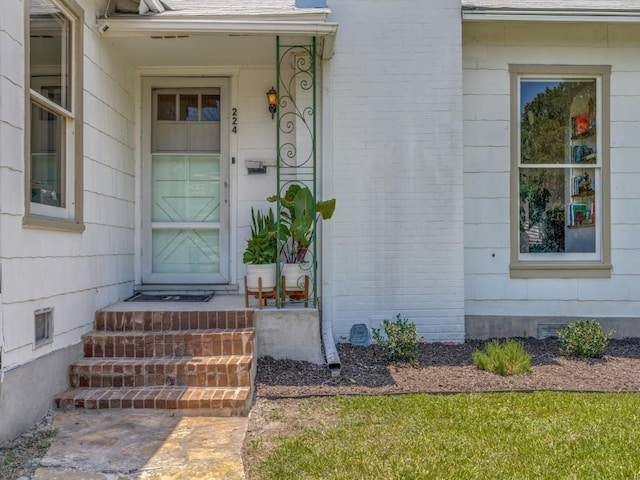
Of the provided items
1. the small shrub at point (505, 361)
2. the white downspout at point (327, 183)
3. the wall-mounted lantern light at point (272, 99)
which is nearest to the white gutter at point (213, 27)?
the white downspout at point (327, 183)

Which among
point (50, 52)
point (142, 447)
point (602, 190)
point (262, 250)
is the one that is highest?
point (50, 52)

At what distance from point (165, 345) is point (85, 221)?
1.16 m

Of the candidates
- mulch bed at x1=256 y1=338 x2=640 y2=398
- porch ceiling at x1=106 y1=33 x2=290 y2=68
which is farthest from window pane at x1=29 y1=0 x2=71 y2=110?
mulch bed at x1=256 y1=338 x2=640 y2=398

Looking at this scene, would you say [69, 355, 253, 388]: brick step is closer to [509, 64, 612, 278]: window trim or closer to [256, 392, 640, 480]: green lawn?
[256, 392, 640, 480]: green lawn

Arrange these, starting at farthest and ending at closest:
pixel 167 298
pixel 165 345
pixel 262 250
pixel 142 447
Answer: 1. pixel 167 298
2. pixel 262 250
3. pixel 165 345
4. pixel 142 447

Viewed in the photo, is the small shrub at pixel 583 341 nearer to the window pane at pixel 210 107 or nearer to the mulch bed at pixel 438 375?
the mulch bed at pixel 438 375

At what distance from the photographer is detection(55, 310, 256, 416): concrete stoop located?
3.91 m

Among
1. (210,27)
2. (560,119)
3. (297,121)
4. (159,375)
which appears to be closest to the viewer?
(159,375)

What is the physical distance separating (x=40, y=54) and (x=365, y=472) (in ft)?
11.2

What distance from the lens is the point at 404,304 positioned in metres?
5.78

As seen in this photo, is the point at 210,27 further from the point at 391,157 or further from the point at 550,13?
the point at 550,13

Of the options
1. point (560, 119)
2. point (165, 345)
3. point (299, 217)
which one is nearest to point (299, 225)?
point (299, 217)

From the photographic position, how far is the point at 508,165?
6.03 meters

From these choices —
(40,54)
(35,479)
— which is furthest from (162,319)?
(40,54)
